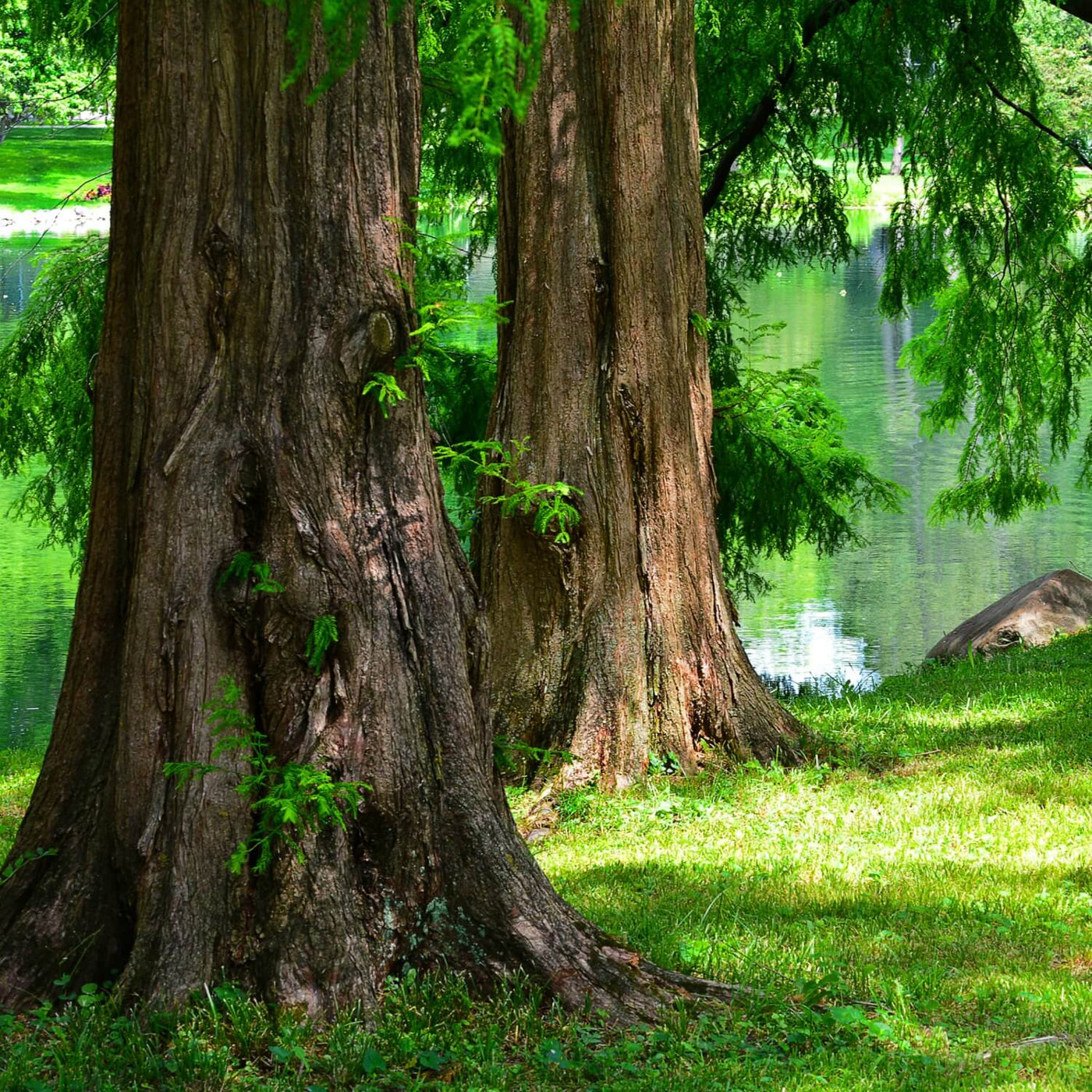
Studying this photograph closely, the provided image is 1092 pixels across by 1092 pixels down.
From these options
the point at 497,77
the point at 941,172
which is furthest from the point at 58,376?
the point at 497,77

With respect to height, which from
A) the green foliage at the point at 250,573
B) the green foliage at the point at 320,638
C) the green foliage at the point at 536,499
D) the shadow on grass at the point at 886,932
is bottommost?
the shadow on grass at the point at 886,932

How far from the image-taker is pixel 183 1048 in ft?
11.9

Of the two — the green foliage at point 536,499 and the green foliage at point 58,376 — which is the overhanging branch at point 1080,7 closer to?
the green foliage at point 536,499

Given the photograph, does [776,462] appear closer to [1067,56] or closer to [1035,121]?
[1035,121]

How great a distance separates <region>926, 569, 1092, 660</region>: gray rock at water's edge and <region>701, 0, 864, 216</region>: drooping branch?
178 inches

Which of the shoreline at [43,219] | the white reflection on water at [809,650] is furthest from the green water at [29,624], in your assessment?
the shoreline at [43,219]

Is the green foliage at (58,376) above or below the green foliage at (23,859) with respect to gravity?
above

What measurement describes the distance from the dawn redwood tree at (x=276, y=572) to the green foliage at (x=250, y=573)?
3 centimetres

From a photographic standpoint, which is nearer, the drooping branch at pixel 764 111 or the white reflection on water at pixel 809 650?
the drooping branch at pixel 764 111

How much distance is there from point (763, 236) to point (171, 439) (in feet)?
31.4

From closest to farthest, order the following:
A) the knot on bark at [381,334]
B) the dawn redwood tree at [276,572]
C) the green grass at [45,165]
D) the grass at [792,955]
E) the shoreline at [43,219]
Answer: the grass at [792,955] < the dawn redwood tree at [276,572] < the knot on bark at [381,334] < the shoreline at [43,219] < the green grass at [45,165]

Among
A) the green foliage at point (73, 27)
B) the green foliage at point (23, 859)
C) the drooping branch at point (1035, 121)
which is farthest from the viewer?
the drooping branch at point (1035, 121)

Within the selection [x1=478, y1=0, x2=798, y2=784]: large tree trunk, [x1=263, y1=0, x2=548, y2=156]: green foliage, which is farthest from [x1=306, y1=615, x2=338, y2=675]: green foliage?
[x1=478, y1=0, x2=798, y2=784]: large tree trunk

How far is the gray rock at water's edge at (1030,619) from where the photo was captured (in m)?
12.1
